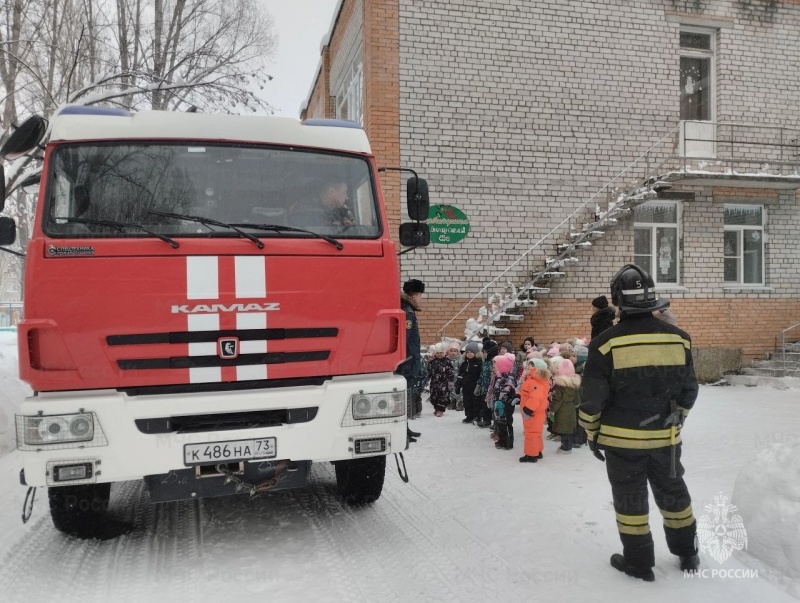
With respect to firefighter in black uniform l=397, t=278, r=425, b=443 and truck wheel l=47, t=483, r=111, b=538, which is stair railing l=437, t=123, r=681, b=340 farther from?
truck wheel l=47, t=483, r=111, b=538

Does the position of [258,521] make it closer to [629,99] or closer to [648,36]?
[629,99]

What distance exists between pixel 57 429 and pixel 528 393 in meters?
4.09

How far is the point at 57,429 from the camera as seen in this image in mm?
3312

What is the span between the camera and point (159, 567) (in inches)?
142

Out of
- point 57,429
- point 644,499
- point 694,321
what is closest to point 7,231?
point 57,429

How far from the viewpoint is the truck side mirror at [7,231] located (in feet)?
13.3

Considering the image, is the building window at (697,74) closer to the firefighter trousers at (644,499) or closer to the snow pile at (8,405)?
the firefighter trousers at (644,499)

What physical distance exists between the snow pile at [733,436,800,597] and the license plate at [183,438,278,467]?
9.16ft

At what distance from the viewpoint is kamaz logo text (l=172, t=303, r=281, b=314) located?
137 inches

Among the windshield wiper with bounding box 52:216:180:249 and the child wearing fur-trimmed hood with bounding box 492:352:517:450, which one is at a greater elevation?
the windshield wiper with bounding box 52:216:180:249

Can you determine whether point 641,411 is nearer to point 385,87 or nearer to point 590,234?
point 590,234

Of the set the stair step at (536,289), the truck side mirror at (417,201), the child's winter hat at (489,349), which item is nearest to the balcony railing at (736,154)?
the stair step at (536,289)

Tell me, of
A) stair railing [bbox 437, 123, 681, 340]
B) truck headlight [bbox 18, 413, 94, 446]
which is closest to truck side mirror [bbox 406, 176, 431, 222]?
truck headlight [bbox 18, 413, 94, 446]

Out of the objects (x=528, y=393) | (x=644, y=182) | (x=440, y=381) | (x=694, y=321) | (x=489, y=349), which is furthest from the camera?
(x=694, y=321)
